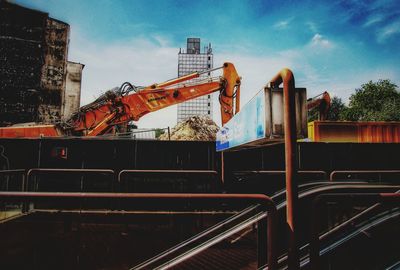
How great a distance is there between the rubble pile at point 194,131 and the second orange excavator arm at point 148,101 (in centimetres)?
777

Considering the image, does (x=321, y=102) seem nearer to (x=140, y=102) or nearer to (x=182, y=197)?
(x=140, y=102)

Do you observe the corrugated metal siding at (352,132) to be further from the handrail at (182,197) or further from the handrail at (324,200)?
the handrail at (182,197)

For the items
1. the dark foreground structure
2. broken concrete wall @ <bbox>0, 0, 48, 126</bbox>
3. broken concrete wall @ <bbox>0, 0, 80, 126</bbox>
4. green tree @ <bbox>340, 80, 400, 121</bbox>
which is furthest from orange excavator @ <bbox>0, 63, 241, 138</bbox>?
green tree @ <bbox>340, 80, 400, 121</bbox>

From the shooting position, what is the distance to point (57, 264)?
4410mm

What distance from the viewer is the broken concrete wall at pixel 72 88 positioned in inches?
1228

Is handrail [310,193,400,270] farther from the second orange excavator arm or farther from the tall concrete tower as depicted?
the tall concrete tower

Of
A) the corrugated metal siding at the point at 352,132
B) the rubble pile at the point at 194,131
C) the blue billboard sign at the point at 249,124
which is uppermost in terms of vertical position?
the rubble pile at the point at 194,131

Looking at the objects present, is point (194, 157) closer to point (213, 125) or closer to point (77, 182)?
point (77, 182)

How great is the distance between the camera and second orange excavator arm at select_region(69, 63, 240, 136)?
38.0 feet

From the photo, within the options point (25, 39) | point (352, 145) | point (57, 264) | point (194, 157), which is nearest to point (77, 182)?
point (194, 157)

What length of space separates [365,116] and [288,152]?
53444 millimetres

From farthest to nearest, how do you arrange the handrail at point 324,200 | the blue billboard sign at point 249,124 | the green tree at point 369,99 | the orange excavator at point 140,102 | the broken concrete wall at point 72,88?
the green tree at point 369,99 < the broken concrete wall at point 72,88 < the orange excavator at point 140,102 < the blue billboard sign at point 249,124 < the handrail at point 324,200

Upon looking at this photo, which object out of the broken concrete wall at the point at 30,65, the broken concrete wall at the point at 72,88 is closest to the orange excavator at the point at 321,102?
the broken concrete wall at the point at 30,65

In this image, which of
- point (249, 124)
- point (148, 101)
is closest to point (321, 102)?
point (148, 101)
